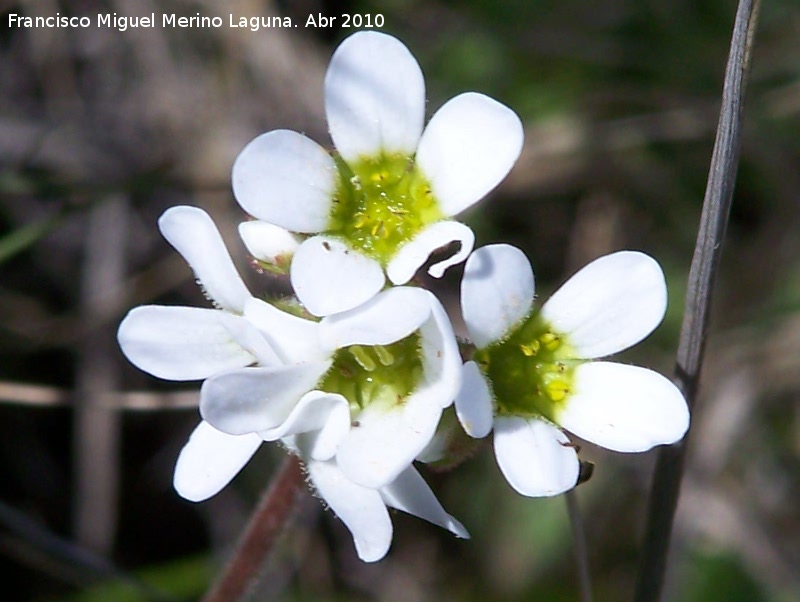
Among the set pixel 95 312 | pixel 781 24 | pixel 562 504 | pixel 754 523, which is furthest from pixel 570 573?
pixel 781 24

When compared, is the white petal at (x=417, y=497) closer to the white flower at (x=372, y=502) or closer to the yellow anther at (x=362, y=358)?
the white flower at (x=372, y=502)

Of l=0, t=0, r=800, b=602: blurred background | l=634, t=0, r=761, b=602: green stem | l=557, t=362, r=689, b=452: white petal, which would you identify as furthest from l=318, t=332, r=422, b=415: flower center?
l=0, t=0, r=800, b=602: blurred background

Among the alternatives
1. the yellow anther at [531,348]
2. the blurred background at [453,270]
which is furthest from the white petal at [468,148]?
the blurred background at [453,270]

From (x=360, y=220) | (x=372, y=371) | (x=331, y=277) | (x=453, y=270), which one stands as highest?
(x=453, y=270)

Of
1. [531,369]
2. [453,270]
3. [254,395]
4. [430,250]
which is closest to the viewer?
[254,395]

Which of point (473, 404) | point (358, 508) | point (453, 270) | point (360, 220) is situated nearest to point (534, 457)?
point (473, 404)

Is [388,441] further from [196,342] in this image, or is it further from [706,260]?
[706,260]

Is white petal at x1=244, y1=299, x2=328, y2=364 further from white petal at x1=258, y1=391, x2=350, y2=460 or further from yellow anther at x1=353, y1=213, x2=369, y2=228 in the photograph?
yellow anther at x1=353, y1=213, x2=369, y2=228
